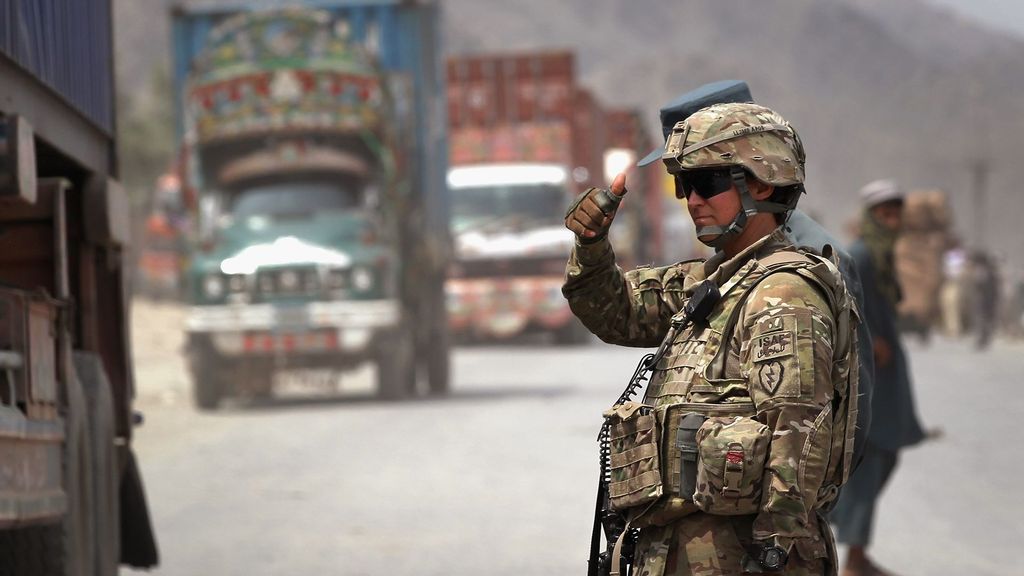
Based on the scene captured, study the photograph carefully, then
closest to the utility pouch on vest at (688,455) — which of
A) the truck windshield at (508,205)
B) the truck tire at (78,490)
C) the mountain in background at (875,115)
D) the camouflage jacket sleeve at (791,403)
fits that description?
the camouflage jacket sleeve at (791,403)

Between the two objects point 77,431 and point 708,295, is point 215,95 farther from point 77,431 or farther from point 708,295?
point 708,295

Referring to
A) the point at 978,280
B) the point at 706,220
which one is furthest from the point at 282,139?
the point at 978,280

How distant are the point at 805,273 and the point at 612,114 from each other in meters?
32.7

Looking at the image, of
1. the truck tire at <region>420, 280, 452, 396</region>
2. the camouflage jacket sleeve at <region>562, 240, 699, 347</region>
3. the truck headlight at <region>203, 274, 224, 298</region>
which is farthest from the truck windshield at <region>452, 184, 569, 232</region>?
the camouflage jacket sleeve at <region>562, 240, 699, 347</region>

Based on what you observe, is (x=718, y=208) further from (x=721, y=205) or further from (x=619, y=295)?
(x=619, y=295)

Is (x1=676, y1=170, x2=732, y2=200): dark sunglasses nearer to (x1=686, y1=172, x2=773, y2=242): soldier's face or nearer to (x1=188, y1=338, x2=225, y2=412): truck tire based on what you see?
(x1=686, y1=172, x2=773, y2=242): soldier's face

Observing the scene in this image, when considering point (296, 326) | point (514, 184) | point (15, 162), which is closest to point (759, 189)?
point (15, 162)

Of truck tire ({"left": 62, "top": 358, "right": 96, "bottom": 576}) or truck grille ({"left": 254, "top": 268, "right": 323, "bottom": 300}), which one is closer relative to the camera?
truck tire ({"left": 62, "top": 358, "right": 96, "bottom": 576})

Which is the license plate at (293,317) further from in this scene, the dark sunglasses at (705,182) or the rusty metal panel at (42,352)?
the dark sunglasses at (705,182)

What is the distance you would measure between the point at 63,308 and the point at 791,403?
3305 mm

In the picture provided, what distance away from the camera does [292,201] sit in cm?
1783

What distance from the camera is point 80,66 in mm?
7441

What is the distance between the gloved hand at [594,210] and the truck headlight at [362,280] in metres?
13.6

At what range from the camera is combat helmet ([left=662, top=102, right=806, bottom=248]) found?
4.00m
